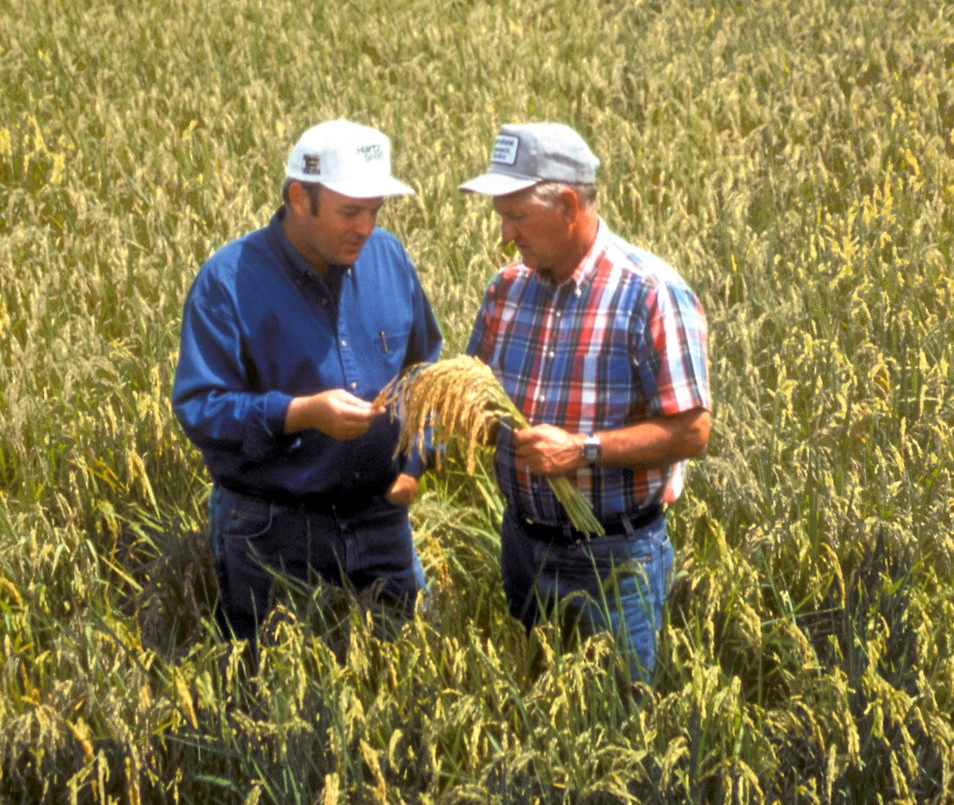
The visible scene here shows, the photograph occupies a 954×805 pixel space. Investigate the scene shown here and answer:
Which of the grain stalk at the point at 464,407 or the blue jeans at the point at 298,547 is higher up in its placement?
the grain stalk at the point at 464,407

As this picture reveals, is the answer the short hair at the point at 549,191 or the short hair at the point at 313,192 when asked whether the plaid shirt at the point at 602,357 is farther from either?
the short hair at the point at 313,192

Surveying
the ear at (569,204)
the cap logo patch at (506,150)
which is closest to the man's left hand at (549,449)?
the ear at (569,204)

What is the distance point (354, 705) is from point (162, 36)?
7.18 metres

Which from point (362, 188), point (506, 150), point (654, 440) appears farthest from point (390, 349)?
point (654, 440)

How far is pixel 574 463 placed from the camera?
2.86m

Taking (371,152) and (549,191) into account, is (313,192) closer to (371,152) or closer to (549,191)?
(371,152)

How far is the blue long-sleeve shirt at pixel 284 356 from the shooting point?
3111mm

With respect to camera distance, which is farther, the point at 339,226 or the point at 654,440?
the point at 339,226

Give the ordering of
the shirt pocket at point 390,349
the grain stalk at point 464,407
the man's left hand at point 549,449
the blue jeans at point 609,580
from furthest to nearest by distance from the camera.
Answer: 1. the shirt pocket at point 390,349
2. the blue jeans at point 609,580
3. the man's left hand at point 549,449
4. the grain stalk at point 464,407

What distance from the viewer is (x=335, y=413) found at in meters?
2.94

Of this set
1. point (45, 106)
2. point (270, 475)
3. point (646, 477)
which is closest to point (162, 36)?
point (45, 106)

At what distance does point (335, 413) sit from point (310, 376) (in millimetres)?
320

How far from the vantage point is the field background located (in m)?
2.79

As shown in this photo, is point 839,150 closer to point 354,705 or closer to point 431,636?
point 431,636
